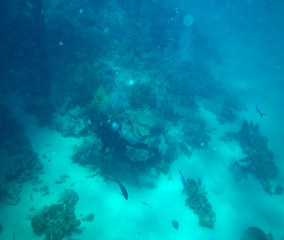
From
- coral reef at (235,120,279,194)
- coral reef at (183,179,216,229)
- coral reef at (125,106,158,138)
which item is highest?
coral reef at (125,106,158,138)

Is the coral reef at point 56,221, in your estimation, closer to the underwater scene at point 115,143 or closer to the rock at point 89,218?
the underwater scene at point 115,143

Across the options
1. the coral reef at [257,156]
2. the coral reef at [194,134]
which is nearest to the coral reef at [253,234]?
the coral reef at [257,156]

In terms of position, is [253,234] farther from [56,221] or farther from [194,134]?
[56,221]

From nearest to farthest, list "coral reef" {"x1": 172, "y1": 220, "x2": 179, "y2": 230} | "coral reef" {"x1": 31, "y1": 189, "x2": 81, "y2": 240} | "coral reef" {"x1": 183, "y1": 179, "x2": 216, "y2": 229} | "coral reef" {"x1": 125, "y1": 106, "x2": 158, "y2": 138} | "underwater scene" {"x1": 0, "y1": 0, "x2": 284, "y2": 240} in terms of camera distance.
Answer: "coral reef" {"x1": 31, "y1": 189, "x2": 81, "y2": 240} → "underwater scene" {"x1": 0, "y1": 0, "x2": 284, "y2": 240} → "coral reef" {"x1": 172, "y1": 220, "x2": 179, "y2": 230} → "coral reef" {"x1": 183, "y1": 179, "x2": 216, "y2": 229} → "coral reef" {"x1": 125, "y1": 106, "x2": 158, "y2": 138}

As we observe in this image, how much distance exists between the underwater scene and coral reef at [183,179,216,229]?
2.0 inches

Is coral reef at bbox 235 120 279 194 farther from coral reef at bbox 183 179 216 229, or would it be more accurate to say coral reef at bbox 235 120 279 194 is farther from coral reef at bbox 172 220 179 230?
coral reef at bbox 172 220 179 230

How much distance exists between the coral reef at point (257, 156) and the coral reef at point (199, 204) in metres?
4.37

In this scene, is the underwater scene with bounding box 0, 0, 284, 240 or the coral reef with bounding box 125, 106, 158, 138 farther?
the coral reef with bounding box 125, 106, 158, 138

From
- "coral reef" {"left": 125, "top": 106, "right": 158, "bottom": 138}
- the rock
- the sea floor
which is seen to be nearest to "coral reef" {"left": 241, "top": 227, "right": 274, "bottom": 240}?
the sea floor

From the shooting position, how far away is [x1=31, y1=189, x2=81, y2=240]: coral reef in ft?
21.8

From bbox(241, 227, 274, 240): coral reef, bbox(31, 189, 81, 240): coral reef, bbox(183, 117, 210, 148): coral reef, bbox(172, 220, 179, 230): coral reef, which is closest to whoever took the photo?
bbox(31, 189, 81, 240): coral reef

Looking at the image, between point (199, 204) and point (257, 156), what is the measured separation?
6978 mm

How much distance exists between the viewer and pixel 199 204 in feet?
31.4

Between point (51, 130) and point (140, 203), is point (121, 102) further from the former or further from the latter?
point (140, 203)
